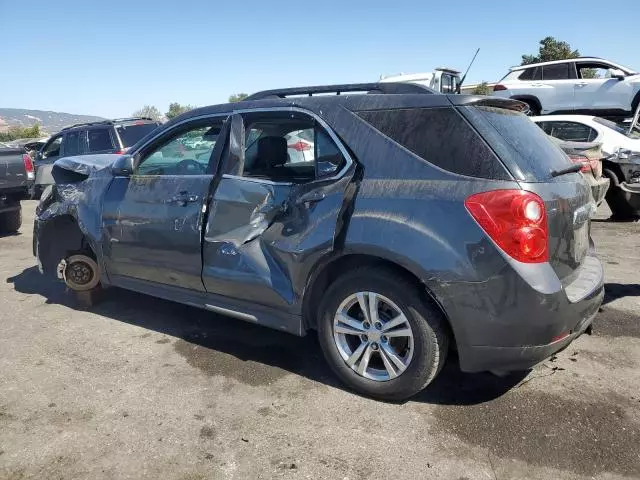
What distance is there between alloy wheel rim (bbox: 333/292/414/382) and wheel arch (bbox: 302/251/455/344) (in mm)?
174

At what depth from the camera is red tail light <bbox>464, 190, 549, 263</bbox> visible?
2637 mm

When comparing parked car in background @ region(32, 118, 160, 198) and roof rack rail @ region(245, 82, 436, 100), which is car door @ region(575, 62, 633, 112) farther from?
roof rack rail @ region(245, 82, 436, 100)

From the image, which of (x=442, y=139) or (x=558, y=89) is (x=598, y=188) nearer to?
(x=442, y=139)

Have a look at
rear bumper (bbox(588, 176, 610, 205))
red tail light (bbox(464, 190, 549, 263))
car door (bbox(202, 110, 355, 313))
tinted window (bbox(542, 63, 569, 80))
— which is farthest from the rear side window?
tinted window (bbox(542, 63, 569, 80))

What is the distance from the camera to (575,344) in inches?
154

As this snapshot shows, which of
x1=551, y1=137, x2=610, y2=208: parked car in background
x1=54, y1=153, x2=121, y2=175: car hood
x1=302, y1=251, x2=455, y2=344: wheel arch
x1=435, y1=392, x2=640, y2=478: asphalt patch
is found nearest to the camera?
x1=435, y1=392, x2=640, y2=478: asphalt patch

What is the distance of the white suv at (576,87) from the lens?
1213 cm

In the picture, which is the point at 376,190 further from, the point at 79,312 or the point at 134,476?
the point at 79,312

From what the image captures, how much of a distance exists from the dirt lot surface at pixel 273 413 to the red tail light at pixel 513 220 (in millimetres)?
972

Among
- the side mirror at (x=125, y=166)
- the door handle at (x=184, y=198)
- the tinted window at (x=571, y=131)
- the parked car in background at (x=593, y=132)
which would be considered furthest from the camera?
the tinted window at (x=571, y=131)

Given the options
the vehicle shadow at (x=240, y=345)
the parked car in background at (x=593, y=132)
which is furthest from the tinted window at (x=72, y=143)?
the parked car in background at (x=593, y=132)

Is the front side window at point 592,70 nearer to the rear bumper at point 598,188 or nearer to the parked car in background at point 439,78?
the parked car in background at point 439,78

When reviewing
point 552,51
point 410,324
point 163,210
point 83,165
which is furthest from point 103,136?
point 552,51

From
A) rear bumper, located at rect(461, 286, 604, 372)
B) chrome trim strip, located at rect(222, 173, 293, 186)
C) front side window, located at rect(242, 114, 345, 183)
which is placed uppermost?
front side window, located at rect(242, 114, 345, 183)
